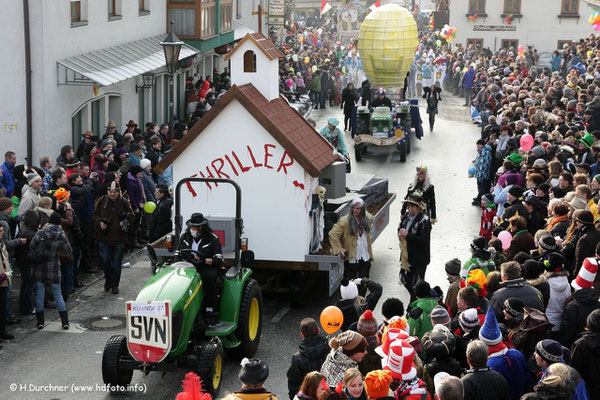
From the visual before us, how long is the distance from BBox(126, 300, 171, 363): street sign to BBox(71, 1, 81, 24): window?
11875 mm

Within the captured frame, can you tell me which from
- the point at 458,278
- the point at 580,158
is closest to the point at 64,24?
the point at 580,158

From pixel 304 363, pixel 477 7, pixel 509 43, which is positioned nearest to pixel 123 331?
pixel 304 363

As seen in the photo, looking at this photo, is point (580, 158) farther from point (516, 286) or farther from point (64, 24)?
point (64, 24)

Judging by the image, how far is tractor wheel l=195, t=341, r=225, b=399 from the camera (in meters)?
10.6

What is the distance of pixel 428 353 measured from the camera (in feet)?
28.4

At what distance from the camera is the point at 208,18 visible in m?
30.1

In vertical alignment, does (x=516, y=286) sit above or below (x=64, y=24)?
below

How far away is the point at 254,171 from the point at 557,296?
4.87 meters

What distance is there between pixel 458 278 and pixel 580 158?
25.0ft

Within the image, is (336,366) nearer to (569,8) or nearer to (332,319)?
(332,319)

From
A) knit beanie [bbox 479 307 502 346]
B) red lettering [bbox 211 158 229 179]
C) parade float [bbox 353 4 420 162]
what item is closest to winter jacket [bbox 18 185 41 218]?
red lettering [bbox 211 158 229 179]

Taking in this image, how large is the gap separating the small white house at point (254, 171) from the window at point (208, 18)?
1556 cm

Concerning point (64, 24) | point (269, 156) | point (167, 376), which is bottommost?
point (167, 376)

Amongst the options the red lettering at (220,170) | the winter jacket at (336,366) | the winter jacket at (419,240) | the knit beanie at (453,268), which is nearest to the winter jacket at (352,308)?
the knit beanie at (453,268)
